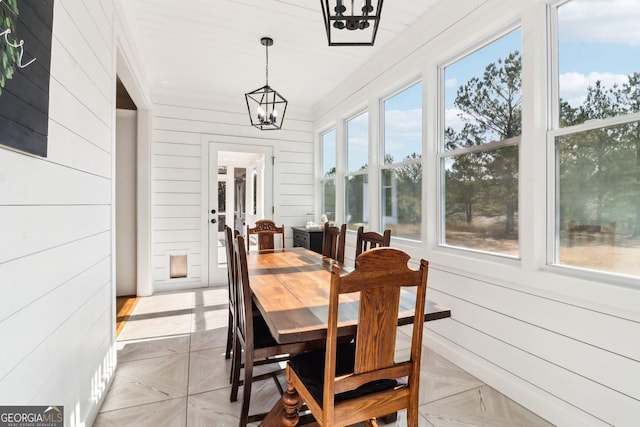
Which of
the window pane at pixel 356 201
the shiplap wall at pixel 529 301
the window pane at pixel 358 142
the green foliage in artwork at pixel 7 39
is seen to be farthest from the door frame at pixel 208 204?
the green foliage in artwork at pixel 7 39

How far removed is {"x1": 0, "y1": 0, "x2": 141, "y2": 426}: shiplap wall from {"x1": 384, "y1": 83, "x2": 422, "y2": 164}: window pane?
8.40 feet

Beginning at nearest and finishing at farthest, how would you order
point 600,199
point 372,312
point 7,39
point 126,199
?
1. point 7,39
2. point 372,312
3. point 600,199
4. point 126,199

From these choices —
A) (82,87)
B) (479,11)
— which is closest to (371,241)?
(479,11)

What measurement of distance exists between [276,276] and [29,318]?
129cm

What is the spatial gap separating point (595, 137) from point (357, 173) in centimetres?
265

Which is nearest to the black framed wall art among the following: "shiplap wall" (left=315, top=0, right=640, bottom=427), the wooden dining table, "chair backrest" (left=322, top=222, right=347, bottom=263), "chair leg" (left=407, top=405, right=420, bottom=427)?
the wooden dining table

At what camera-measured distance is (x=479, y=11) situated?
91.4 inches

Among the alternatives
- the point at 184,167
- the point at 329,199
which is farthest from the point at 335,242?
the point at 184,167

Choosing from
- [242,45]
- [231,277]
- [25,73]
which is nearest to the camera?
[25,73]

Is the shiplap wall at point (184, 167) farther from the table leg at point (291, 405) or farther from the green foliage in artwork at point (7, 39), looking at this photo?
A: the green foliage in artwork at point (7, 39)

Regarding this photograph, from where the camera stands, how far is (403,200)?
132 inches

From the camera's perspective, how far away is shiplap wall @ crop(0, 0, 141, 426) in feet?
3.52

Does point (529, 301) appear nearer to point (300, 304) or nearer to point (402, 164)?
point (300, 304)

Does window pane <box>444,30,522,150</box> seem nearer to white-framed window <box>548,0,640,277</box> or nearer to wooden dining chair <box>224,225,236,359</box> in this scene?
white-framed window <box>548,0,640,277</box>
